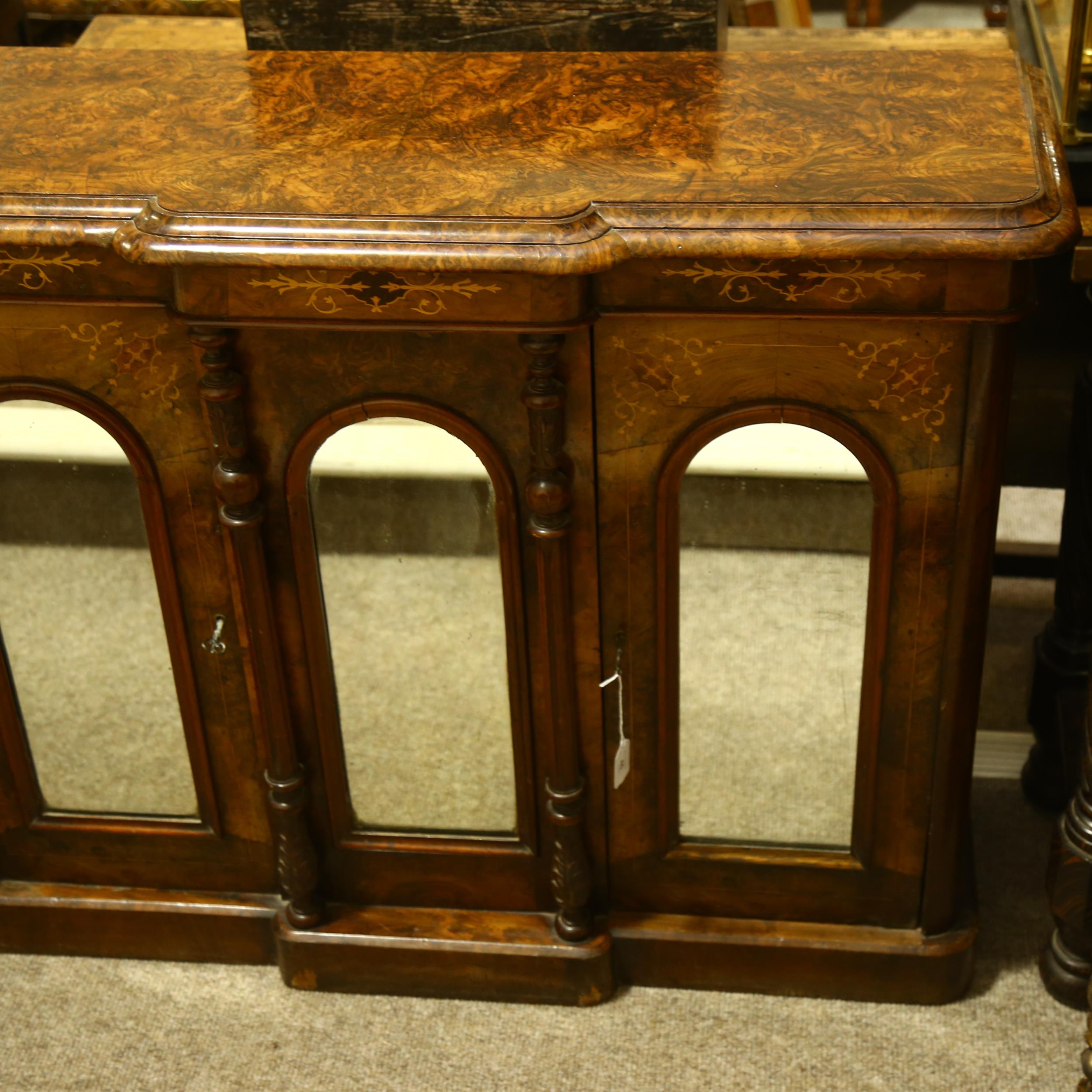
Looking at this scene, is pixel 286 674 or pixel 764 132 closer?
pixel 764 132

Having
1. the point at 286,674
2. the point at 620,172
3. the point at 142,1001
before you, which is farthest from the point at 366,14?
the point at 142,1001

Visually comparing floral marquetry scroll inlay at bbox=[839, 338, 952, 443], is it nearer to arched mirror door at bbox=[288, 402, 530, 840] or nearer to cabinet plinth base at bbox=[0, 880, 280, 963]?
arched mirror door at bbox=[288, 402, 530, 840]

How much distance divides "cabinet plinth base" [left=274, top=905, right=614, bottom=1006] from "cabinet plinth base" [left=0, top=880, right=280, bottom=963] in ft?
0.18

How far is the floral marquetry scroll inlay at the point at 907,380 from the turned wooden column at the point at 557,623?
314 mm

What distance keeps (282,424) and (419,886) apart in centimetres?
69

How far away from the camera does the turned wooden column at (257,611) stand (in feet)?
5.27

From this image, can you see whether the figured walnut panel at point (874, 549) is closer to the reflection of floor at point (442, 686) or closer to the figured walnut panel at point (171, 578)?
the reflection of floor at point (442, 686)

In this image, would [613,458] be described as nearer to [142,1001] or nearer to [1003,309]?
[1003,309]

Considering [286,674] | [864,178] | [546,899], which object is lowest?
[546,899]

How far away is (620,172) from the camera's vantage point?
154 centimetres

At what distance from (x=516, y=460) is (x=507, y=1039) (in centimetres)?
80

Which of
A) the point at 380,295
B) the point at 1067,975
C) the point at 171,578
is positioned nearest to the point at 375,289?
the point at 380,295

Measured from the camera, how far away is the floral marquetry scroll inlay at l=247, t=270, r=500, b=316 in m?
1.49

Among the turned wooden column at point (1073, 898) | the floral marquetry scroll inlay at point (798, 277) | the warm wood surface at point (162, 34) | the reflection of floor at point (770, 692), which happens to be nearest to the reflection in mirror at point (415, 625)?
the reflection of floor at point (770, 692)
